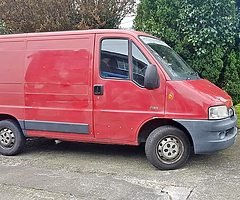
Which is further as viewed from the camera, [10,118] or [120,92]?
[10,118]

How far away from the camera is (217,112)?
512cm

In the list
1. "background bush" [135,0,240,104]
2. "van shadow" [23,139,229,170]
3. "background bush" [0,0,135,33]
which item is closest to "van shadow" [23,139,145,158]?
"van shadow" [23,139,229,170]

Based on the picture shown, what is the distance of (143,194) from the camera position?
4.42 meters

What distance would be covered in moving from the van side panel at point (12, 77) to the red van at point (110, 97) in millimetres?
17

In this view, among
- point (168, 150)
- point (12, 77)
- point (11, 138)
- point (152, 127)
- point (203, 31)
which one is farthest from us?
point (203, 31)

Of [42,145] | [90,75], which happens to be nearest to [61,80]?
[90,75]

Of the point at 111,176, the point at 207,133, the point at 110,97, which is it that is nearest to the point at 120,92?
the point at 110,97

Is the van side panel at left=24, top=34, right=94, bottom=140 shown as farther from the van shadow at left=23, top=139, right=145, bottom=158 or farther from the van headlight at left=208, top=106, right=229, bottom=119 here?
the van headlight at left=208, top=106, right=229, bottom=119

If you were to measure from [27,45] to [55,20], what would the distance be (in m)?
3.18

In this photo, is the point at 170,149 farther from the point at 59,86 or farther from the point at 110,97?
the point at 59,86

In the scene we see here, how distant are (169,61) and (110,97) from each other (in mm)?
1114

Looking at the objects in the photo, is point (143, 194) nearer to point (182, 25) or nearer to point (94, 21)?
point (182, 25)

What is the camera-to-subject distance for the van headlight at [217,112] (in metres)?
5.07

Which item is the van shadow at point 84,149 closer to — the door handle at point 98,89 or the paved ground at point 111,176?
the paved ground at point 111,176
